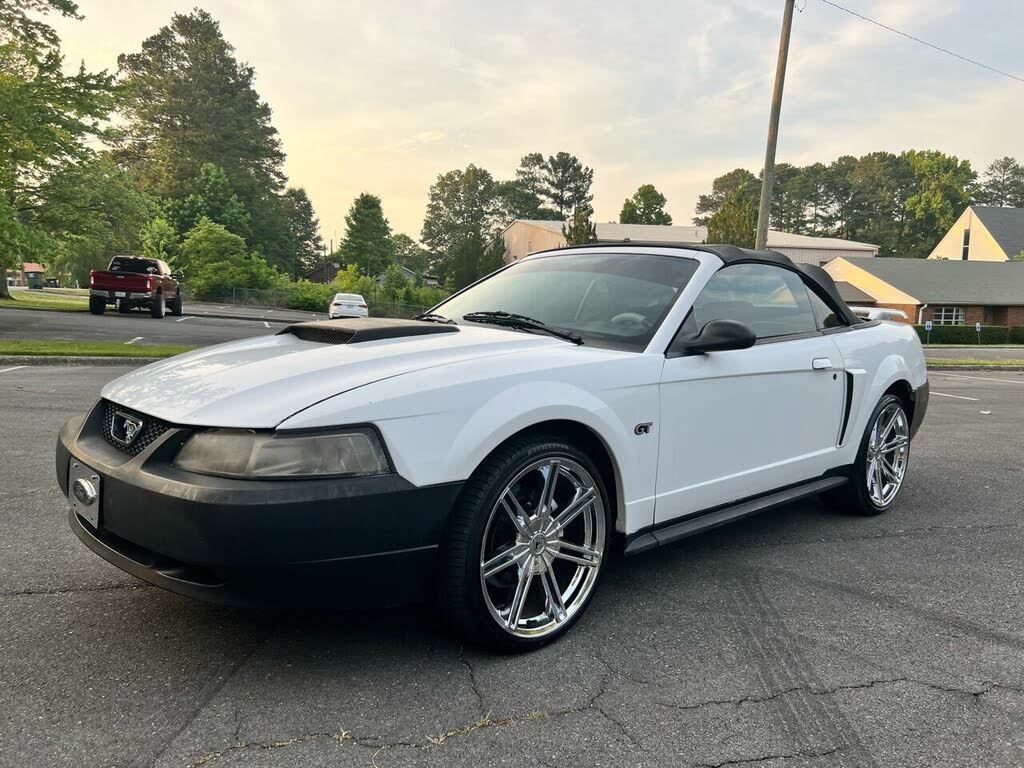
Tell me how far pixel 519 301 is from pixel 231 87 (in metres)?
73.6

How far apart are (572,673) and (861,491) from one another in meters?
2.72

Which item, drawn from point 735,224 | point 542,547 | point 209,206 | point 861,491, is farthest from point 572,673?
point 209,206

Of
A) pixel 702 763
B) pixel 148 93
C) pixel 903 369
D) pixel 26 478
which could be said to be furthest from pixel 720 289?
pixel 148 93

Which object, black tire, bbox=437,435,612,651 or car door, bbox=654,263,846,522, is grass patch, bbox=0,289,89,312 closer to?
car door, bbox=654,263,846,522

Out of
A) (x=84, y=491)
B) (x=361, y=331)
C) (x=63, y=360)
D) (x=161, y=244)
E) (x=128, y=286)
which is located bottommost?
(x=63, y=360)

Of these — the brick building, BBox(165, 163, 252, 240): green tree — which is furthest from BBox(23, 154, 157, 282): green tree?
the brick building

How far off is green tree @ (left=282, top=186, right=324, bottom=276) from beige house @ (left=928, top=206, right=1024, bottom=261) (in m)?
72.3

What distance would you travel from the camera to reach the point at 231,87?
67.1 metres

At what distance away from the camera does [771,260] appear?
4059mm

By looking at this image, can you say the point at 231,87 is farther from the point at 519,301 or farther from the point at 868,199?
the point at 868,199

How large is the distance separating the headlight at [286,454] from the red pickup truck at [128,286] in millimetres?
22044

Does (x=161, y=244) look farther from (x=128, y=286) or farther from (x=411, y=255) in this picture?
(x=411, y=255)

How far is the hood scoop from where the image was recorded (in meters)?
3.06

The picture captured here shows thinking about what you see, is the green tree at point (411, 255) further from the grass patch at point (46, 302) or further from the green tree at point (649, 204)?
the grass patch at point (46, 302)
